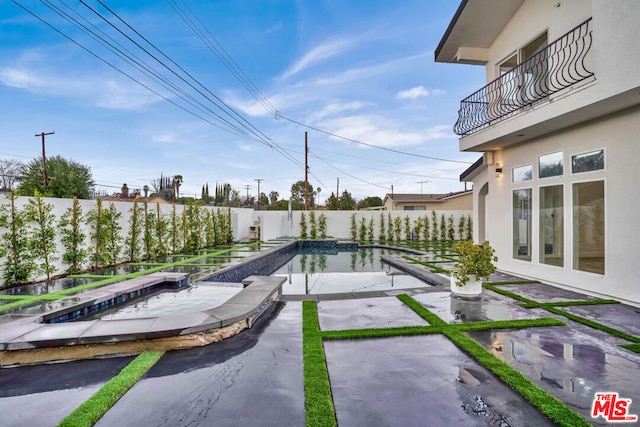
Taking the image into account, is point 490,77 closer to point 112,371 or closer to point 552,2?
point 552,2

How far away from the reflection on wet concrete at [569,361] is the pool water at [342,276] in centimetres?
336

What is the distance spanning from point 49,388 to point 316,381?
2.44 metres

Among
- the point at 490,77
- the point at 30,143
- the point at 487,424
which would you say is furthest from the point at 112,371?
the point at 30,143

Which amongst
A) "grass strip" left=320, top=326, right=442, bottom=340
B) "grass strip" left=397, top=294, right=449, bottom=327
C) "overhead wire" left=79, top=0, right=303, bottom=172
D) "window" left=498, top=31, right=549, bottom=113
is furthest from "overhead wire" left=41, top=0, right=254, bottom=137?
"window" left=498, top=31, right=549, bottom=113

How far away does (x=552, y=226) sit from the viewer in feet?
22.7

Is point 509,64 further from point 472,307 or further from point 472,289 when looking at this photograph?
point 472,307

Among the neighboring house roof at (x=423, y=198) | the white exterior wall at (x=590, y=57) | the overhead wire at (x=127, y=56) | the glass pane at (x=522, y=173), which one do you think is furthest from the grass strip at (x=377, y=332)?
the neighboring house roof at (x=423, y=198)

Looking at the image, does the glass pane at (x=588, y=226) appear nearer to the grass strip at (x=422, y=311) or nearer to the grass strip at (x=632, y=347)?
the grass strip at (x=632, y=347)

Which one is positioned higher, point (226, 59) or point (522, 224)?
point (226, 59)

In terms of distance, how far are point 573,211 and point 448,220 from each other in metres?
13.3

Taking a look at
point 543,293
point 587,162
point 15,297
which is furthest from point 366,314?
point 15,297

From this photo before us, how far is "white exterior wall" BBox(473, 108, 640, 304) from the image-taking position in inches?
206

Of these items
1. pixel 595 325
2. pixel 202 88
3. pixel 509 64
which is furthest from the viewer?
pixel 202 88

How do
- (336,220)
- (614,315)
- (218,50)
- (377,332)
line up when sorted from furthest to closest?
1. (336,220)
2. (218,50)
3. (614,315)
4. (377,332)
